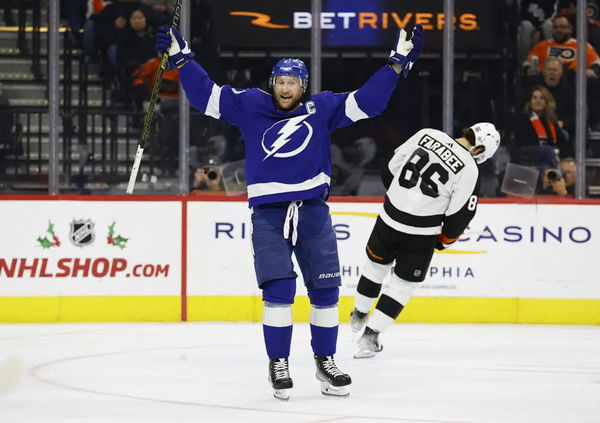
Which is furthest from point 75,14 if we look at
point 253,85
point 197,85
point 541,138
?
point 197,85

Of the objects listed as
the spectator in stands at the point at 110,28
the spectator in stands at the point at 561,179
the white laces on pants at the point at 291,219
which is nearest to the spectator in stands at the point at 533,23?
the spectator in stands at the point at 561,179

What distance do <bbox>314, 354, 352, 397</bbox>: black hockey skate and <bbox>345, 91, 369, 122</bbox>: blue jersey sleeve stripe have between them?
0.85m

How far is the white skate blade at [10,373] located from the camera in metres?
4.45

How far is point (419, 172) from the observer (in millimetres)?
5484

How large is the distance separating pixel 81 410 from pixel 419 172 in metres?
2.16

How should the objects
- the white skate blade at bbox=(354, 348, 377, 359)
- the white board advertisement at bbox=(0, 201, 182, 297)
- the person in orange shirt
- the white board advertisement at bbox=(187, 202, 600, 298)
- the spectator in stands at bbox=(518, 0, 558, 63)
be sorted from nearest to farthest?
the white skate blade at bbox=(354, 348, 377, 359) < the white board advertisement at bbox=(0, 201, 182, 297) < the white board advertisement at bbox=(187, 202, 600, 298) < the person in orange shirt < the spectator in stands at bbox=(518, 0, 558, 63)

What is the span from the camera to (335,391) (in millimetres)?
4207

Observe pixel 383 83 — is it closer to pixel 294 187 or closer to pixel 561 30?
pixel 294 187

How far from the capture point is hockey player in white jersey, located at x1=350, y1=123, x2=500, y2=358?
17.7 ft

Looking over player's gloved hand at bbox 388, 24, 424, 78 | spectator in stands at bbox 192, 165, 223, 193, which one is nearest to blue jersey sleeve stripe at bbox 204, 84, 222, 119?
player's gloved hand at bbox 388, 24, 424, 78

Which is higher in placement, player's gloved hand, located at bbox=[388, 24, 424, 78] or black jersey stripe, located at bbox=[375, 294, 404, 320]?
player's gloved hand, located at bbox=[388, 24, 424, 78]

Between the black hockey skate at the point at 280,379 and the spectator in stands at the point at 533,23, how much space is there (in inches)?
151

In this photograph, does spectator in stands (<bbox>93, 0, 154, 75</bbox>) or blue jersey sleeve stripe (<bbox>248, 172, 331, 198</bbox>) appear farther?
spectator in stands (<bbox>93, 0, 154, 75</bbox>)

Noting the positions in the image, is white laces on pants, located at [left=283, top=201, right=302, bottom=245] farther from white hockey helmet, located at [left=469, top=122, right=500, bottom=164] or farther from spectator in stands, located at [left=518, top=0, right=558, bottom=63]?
spectator in stands, located at [left=518, top=0, right=558, bottom=63]
